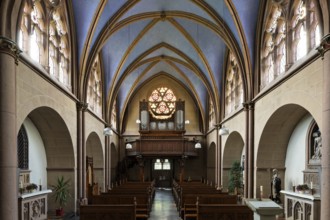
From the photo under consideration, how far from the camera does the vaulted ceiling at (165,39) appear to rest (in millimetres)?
16438

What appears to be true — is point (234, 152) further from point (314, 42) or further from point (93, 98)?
point (314, 42)

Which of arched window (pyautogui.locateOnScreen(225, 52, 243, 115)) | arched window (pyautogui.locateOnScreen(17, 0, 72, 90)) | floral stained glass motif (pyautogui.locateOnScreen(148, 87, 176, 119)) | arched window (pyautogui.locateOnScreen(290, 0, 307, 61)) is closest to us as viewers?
arched window (pyautogui.locateOnScreen(17, 0, 72, 90))

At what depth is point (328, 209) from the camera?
8.41m

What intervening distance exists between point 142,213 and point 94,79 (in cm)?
958

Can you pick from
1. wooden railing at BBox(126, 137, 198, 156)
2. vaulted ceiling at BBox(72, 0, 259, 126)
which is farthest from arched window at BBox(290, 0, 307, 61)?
wooden railing at BBox(126, 137, 198, 156)

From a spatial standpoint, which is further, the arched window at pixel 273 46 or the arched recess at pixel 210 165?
the arched recess at pixel 210 165

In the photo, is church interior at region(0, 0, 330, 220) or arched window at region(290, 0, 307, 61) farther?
arched window at region(290, 0, 307, 61)

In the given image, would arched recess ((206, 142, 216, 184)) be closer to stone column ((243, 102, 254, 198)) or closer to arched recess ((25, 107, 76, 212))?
stone column ((243, 102, 254, 198))

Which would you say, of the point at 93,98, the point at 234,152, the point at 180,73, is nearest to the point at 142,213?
the point at 93,98

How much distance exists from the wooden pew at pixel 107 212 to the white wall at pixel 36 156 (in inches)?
220

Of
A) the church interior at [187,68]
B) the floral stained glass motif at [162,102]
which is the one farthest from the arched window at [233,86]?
the floral stained glass motif at [162,102]

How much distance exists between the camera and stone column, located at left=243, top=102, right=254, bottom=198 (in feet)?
55.2

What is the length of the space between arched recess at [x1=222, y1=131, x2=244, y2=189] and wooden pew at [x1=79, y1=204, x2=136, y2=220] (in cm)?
1407

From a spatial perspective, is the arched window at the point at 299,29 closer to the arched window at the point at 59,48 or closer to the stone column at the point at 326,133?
the stone column at the point at 326,133
